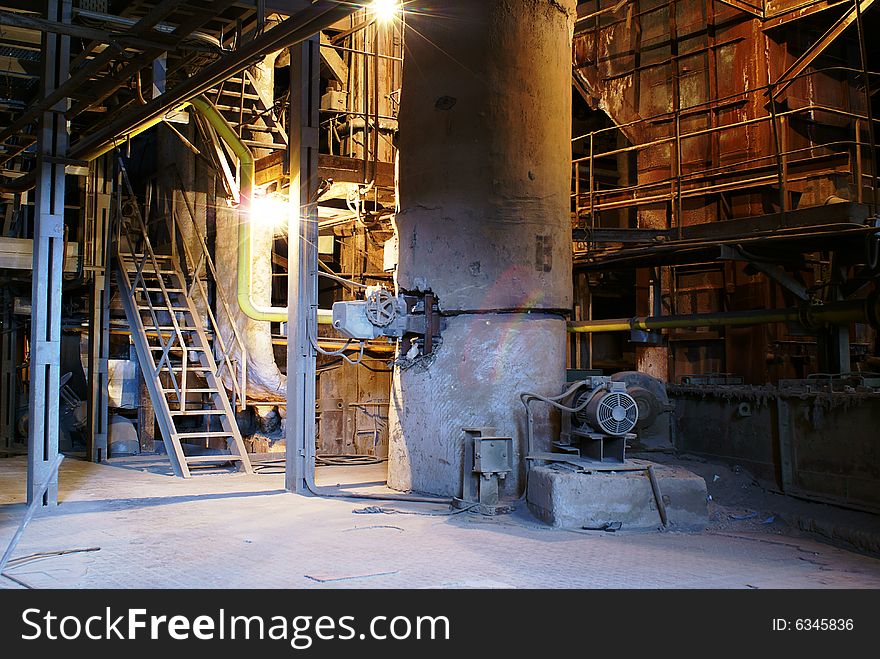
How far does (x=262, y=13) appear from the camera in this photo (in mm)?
7574

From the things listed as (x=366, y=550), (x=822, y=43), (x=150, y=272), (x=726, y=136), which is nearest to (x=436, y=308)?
(x=366, y=550)

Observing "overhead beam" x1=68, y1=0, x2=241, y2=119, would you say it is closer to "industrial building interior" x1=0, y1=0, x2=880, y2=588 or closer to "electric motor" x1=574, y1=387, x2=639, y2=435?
"industrial building interior" x1=0, y1=0, x2=880, y2=588

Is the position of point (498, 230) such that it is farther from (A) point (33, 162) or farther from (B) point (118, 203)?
(A) point (33, 162)

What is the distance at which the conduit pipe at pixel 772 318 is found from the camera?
970cm

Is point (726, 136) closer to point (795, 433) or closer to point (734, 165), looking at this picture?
point (734, 165)

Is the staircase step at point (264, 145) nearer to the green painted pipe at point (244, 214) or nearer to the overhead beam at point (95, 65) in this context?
the green painted pipe at point (244, 214)

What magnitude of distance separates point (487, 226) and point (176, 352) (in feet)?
22.8

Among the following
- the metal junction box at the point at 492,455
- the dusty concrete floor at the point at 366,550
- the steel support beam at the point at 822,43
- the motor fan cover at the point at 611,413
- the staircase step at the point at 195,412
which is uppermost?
the steel support beam at the point at 822,43

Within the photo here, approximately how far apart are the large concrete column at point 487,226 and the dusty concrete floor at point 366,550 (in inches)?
42.5

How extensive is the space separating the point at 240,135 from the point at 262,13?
20.6 feet

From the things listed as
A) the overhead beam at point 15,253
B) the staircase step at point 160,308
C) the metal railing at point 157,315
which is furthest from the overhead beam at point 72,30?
the overhead beam at point 15,253

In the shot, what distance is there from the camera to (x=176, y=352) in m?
14.0
